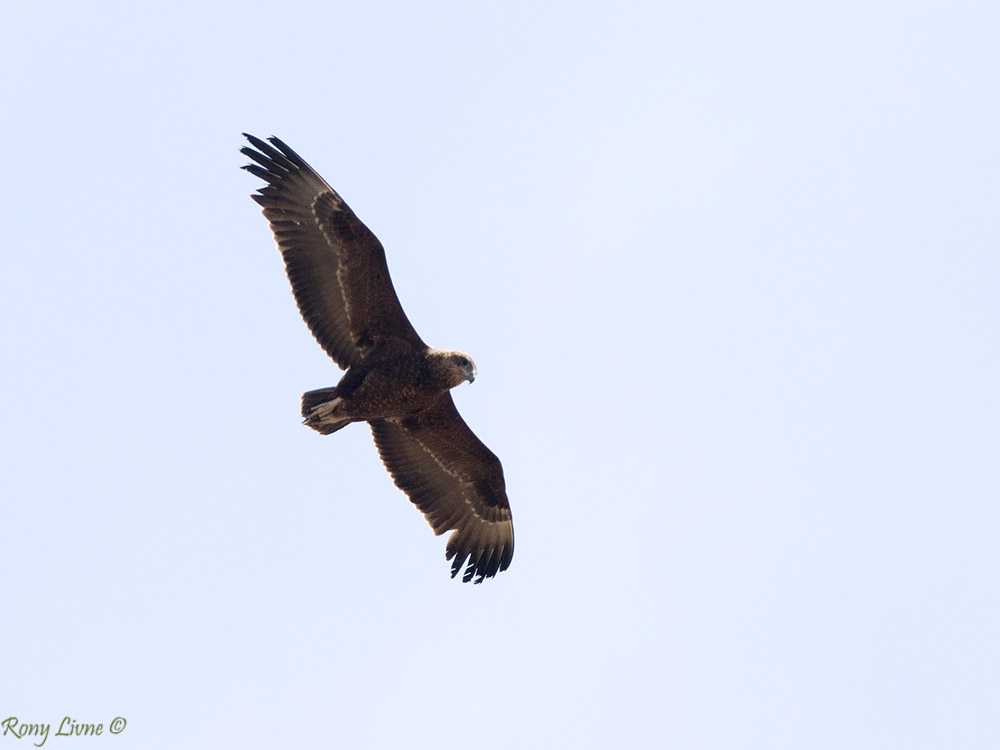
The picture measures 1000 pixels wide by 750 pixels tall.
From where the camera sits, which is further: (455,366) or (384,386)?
(455,366)

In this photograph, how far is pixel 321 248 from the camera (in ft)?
37.9

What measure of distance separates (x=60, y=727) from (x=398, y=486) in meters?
4.40

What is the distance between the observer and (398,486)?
12.9m

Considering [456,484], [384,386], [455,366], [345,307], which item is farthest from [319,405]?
[456,484]

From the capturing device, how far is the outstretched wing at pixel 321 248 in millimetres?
11453

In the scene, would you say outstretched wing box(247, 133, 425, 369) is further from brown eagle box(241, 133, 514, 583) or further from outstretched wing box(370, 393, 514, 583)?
outstretched wing box(370, 393, 514, 583)

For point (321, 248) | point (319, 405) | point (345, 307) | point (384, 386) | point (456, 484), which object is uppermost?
point (321, 248)

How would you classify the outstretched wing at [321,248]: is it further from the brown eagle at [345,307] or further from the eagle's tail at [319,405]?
the eagle's tail at [319,405]

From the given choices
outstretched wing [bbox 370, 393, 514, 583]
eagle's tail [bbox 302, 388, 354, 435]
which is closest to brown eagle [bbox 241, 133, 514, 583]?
eagle's tail [bbox 302, 388, 354, 435]

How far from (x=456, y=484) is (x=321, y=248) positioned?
322 cm

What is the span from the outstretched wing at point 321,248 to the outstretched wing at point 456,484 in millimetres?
1358

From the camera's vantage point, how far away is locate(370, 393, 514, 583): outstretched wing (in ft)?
41.5

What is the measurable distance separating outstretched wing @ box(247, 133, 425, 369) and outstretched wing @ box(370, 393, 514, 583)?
1358 millimetres

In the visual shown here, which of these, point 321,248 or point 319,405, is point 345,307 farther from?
point 319,405
